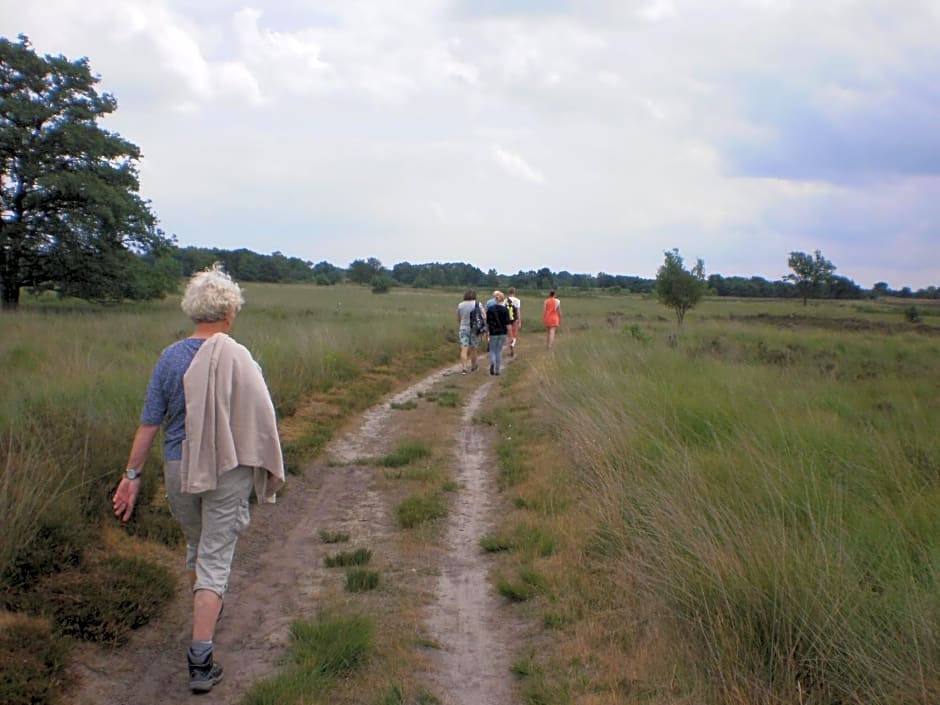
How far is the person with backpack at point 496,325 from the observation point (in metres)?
17.0

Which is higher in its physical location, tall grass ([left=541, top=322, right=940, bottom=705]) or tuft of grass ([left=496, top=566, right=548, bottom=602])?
tall grass ([left=541, top=322, right=940, bottom=705])

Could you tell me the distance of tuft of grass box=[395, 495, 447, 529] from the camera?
22.6ft

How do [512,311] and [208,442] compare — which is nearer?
[208,442]

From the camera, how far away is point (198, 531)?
441 centimetres

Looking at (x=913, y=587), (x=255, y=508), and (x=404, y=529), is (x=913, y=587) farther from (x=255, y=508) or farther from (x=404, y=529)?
(x=255, y=508)

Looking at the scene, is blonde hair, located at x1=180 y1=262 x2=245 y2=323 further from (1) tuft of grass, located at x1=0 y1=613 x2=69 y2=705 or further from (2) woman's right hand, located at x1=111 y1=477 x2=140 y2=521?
(1) tuft of grass, located at x1=0 y1=613 x2=69 y2=705

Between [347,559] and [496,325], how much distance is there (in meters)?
11.4

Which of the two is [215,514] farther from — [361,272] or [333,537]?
[361,272]

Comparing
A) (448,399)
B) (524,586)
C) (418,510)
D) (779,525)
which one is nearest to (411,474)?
(418,510)

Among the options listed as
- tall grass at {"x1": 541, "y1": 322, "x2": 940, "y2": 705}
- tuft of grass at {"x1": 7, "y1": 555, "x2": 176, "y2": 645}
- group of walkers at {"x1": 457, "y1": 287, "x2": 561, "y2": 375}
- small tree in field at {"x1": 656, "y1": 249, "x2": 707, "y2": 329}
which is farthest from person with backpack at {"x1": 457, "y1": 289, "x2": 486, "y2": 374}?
small tree in field at {"x1": 656, "y1": 249, "x2": 707, "y2": 329}

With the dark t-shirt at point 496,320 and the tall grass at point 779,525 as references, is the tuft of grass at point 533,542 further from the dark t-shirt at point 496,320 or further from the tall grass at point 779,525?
the dark t-shirt at point 496,320

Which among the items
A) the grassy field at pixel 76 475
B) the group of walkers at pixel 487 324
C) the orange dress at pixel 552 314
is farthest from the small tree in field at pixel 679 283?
the grassy field at pixel 76 475

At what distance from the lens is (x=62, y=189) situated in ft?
88.0

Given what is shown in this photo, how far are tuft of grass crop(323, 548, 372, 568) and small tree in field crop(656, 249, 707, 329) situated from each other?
3257cm
